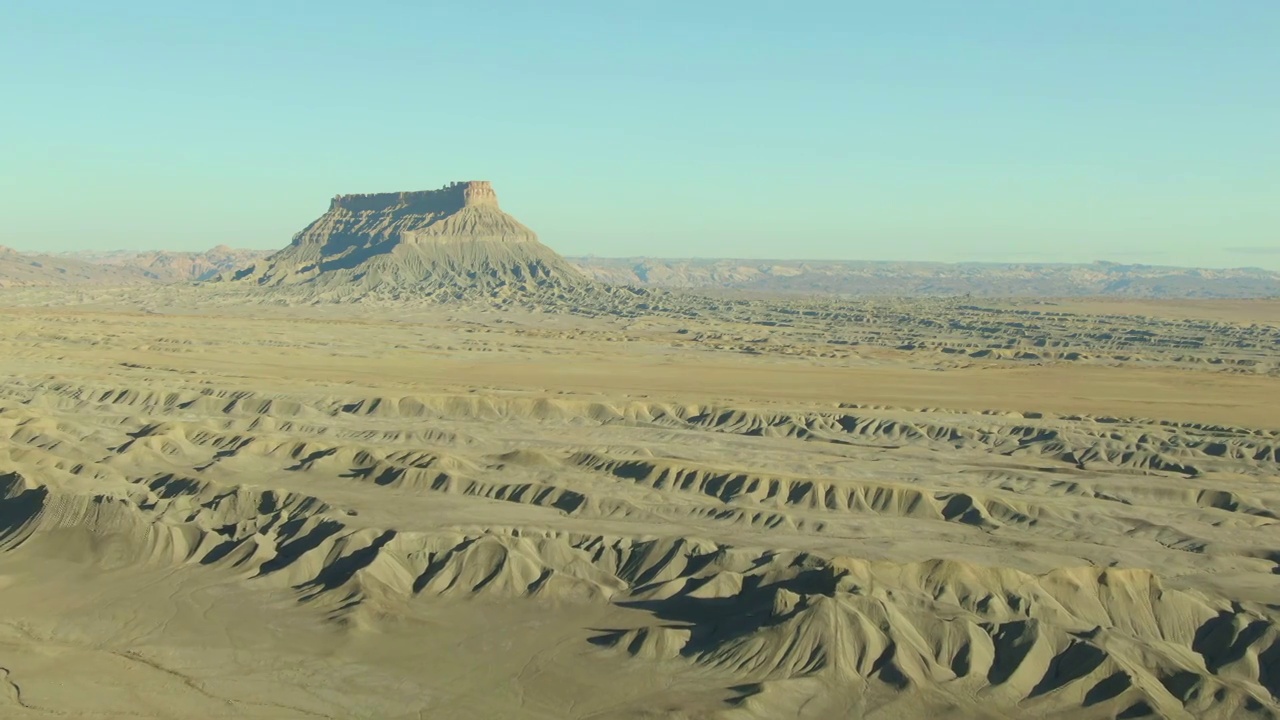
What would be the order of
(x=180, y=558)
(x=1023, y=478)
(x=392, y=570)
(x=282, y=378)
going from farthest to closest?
(x=282, y=378) < (x=1023, y=478) < (x=180, y=558) < (x=392, y=570)

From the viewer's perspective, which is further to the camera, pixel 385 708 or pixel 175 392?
pixel 175 392

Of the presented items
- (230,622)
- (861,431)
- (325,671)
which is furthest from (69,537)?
(861,431)

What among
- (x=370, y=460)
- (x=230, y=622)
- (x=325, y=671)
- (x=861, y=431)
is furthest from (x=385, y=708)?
(x=861, y=431)

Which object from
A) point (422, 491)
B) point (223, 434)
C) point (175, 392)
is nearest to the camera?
point (422, 491)

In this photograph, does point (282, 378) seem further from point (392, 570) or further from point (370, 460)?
point (392, 570)
